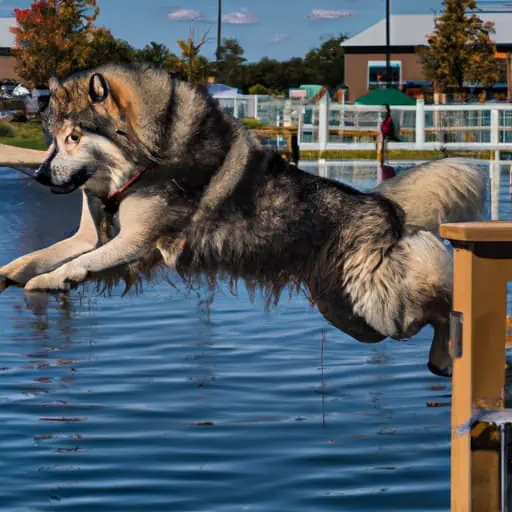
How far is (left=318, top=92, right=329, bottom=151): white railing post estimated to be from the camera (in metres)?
30.9

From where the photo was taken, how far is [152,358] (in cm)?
1030

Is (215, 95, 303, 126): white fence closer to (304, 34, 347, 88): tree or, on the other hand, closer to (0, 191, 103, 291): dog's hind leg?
(0, 191, 103, 291): dog's hind leg

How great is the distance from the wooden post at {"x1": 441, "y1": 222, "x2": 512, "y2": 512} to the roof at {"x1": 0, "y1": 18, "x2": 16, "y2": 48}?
99.6m

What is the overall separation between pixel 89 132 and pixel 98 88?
250mm

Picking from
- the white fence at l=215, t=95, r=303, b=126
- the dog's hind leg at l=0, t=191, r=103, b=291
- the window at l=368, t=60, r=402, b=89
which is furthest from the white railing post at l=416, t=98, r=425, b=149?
the window at l=368, t=60, r=402, b=89

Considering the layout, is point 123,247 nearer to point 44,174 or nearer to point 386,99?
point 44,174

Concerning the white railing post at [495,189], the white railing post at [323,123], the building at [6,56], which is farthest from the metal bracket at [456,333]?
the building at [6,56]

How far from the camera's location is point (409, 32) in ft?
306

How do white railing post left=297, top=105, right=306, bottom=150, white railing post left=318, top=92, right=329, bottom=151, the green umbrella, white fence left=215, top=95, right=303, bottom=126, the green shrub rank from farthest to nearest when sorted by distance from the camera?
the green shrub < the green umbrella < white fence left=215, top=95, right=303, bottom=126 < white railing post left=297, top=105, right=306, bottom=150 < white railing post left=318, top=92, right=329, bottom=151

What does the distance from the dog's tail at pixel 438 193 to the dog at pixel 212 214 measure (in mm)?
209

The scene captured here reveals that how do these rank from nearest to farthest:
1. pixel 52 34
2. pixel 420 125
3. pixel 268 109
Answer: pixel 420 125 < pixel 268 109 < pixel 52 34

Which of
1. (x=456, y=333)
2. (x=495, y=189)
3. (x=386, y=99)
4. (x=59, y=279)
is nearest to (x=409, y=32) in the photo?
(x=386, y=99)

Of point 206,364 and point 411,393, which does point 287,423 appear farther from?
point 206,364

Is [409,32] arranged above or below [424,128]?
above
